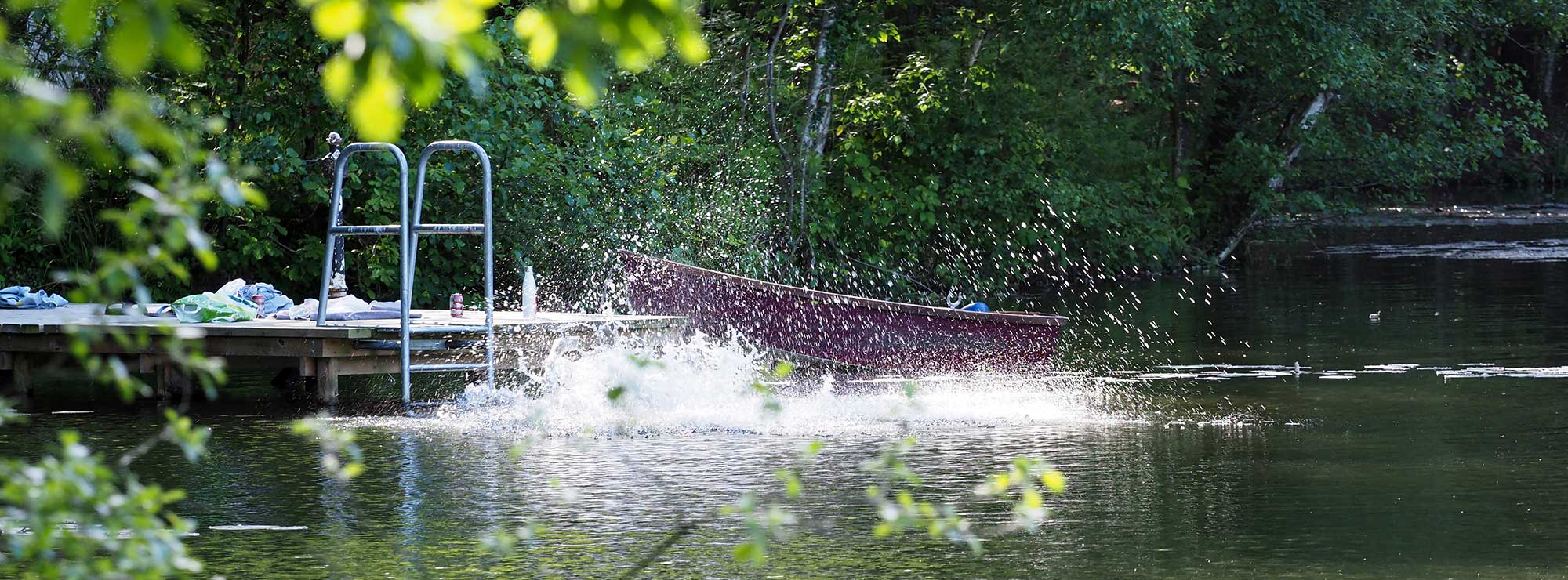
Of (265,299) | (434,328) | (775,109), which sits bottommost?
(434,328)

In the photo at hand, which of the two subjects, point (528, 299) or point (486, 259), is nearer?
point (486, 259)

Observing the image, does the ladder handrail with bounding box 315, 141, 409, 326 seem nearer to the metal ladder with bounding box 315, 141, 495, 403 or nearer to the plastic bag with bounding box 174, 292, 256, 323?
the metal ladder with bounding box 315, 141, 495, 403

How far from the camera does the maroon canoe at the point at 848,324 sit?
51.4 feet

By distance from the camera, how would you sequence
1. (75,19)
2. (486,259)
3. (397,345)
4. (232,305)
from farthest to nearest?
(232,305) < (397,345) < (486,259) < (75,19)

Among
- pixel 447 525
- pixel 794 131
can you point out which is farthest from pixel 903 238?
pixel 447 525

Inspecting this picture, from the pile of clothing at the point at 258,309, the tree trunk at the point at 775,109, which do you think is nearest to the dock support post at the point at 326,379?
the pile of clothing at the point at 258,309

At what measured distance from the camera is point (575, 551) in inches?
305

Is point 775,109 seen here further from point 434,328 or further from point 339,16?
point 339,16

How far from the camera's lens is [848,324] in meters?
16.0

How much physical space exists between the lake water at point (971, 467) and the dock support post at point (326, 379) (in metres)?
0.52

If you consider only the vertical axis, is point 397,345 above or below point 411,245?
below

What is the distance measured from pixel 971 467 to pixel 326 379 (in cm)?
561

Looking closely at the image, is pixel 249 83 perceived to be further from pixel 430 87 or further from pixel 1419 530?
pixel 430 87

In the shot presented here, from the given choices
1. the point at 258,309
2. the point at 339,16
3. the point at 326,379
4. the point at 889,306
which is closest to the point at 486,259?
the point at 326,379
